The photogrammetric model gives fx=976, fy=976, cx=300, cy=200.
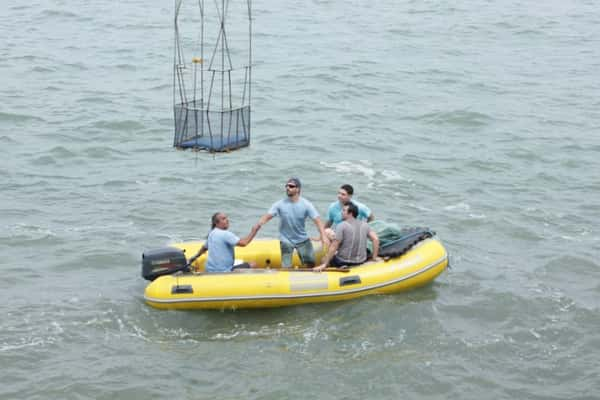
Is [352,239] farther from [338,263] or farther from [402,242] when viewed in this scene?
[402,242]

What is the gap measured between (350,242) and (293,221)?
0.79 metres

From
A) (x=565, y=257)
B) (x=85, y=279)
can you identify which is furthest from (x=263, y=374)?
(x=565, y=257)

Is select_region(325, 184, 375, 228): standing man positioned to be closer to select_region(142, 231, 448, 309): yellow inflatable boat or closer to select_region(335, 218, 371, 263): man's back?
select_region(335, 218, 371, 263): man's back

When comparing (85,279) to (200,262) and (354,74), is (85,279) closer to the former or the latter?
(200,262)

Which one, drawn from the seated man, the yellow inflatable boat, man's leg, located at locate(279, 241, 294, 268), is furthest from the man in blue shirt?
the seated man

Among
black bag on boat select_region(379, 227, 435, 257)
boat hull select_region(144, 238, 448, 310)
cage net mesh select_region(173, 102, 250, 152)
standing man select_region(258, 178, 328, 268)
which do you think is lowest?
boat hull select_region(144, 238, 448, 310)

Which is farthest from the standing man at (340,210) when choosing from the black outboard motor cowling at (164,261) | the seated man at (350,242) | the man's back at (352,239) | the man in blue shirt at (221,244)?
the black outboard motor cowling at (164,261)

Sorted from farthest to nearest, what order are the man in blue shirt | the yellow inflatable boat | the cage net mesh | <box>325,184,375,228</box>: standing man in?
the cage net mesh
<box>325,184,375,228</box>: standing man
the yellow inflatable boat
the man in blue shirt

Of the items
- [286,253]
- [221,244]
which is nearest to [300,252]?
[286,253]

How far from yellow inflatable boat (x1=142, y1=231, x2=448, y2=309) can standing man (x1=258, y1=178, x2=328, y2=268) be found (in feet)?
1.04

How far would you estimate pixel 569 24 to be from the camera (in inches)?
1390

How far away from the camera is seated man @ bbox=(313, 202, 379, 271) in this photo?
12.2m

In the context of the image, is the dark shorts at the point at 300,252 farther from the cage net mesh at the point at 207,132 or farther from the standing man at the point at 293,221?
the cage net mesh at the point at 207,132

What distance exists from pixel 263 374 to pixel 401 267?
8.62 ft
